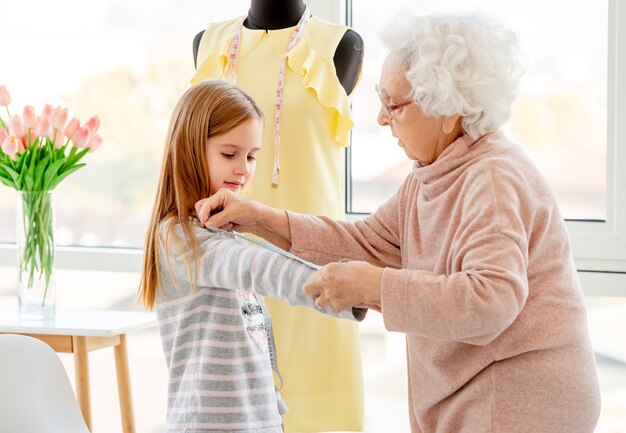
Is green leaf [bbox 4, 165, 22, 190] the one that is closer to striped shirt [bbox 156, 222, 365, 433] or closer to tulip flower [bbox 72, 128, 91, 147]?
tulip flower [bbox 72, 128, 91, 147]

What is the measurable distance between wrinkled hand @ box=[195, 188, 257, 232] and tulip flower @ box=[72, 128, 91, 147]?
959mm

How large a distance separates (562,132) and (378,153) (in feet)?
2.06

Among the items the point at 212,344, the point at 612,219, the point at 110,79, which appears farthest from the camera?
the point at 110,79

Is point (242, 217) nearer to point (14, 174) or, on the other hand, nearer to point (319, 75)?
point (319, 75)

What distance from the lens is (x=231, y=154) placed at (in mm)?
1830

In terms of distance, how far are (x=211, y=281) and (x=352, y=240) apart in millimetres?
345

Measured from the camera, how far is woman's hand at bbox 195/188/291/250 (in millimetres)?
1740

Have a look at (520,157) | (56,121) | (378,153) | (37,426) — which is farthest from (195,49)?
(520,157)

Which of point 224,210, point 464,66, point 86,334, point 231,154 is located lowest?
point 86,334

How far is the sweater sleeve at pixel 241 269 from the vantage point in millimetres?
1570

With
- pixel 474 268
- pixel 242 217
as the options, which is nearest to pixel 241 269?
pixel 242 217

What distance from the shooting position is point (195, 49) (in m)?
2.72

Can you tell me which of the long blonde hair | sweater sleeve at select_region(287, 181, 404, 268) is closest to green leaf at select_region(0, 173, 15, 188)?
the long blonde hair

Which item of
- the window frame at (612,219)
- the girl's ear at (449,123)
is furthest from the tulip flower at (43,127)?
the window frame at (612,219)
